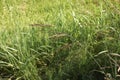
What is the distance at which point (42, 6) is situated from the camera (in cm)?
507

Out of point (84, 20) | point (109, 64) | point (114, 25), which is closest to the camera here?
point (109, 64)

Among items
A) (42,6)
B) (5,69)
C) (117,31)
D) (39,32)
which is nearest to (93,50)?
(117,31)

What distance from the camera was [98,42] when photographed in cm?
324

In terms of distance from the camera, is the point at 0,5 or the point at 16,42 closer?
the point at 16,42

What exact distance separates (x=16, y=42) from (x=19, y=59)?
208 mm

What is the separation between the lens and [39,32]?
3.53 meters

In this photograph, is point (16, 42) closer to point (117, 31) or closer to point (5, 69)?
point (5, 69)

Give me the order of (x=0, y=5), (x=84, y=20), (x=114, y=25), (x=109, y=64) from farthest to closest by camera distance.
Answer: (x=0, y=5), (x=84, y=20), (x=114, y=25), (x=109, y=64)

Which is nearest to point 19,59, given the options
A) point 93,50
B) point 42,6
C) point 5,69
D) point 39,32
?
point 5,69

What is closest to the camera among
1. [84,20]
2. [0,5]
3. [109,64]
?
[109,64]

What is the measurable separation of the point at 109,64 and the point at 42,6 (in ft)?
7.17

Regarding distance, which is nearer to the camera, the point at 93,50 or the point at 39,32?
the point at 93,50

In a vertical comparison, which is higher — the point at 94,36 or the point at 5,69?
the point at 94,36

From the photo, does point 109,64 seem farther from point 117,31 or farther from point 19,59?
point 19,59
